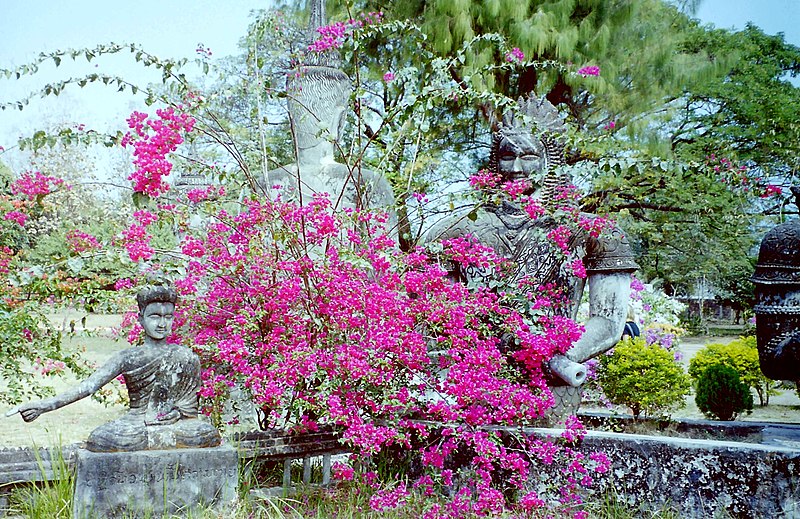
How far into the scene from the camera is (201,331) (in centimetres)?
360

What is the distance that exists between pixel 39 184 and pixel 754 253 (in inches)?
607

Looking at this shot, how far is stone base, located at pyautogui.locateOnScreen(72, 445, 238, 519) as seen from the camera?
280 centimetres

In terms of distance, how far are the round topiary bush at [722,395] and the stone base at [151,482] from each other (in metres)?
4.73

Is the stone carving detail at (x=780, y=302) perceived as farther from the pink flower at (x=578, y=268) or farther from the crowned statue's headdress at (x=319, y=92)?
the crowned statue's headdress at (x=319, y=92)

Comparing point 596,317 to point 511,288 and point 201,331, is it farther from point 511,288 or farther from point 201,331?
point 201,331

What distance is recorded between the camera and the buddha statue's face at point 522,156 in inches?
148

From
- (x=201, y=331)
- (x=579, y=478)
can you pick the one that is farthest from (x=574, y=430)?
(x=201, y=331)

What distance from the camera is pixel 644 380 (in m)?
6.35

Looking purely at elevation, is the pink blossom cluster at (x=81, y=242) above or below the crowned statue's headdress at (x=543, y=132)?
below

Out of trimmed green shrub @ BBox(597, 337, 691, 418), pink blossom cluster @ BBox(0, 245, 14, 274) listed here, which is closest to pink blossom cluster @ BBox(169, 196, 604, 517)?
pink blossom cluster @ BBox(0, 245, 14, 274)

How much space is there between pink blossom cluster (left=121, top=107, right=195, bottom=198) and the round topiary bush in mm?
5058

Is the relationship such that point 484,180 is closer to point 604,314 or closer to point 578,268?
point 578,268

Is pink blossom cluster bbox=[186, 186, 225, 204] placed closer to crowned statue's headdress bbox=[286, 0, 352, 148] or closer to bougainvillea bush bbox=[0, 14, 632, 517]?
bougainvillea bush bbox=[0, 14, 632, 517]

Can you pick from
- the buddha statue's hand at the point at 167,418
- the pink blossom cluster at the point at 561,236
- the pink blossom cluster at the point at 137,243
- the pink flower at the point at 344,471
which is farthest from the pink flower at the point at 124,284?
the pink blossom cluster at the point at 561,236
